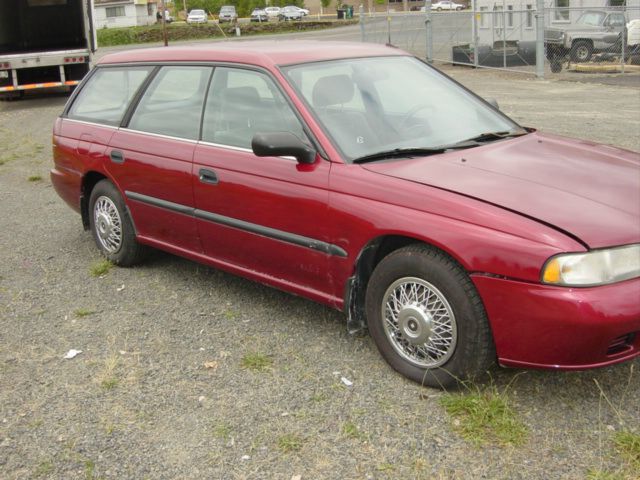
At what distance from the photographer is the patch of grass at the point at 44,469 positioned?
3.27 m

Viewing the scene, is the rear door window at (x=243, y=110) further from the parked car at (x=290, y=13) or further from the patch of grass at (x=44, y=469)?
the parked car at (x=290, y=13)

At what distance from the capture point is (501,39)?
2258 cm

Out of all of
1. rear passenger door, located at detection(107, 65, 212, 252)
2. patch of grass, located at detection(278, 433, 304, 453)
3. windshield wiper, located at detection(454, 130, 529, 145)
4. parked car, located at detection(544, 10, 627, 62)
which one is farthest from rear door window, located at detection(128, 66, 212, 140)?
parked car, located at detection(544, 10, 627, 62)

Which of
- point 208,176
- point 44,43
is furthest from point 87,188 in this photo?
point 44,43

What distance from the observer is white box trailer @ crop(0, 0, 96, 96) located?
54.6ft

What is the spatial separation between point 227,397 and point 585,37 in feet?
62.1

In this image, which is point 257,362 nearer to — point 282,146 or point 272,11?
point 282,146

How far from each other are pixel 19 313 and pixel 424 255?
2.87 meters

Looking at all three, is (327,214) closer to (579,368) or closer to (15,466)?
(579,368)

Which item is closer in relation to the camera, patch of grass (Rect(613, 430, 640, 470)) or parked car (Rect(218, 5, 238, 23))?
patch of grass (Rect(613, 430, 640, 470))

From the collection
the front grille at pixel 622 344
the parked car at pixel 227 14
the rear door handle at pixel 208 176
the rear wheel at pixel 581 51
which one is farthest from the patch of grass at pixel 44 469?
the parked car at pixel 227 14

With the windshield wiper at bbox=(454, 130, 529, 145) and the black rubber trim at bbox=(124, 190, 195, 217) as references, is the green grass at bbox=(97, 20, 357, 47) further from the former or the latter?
the windshield wiper at bbox=(454, 130, 529, 145)

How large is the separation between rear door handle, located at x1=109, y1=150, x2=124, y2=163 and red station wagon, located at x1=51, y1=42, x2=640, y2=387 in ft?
0.04

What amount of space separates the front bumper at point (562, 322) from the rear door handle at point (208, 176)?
1910mm
